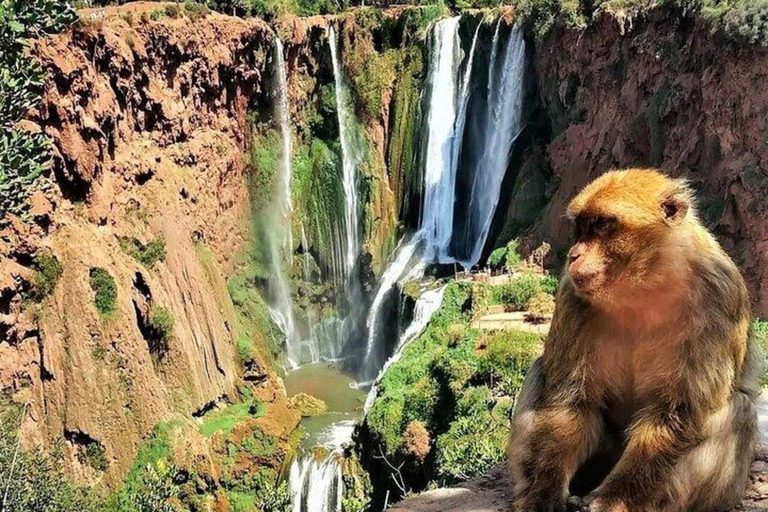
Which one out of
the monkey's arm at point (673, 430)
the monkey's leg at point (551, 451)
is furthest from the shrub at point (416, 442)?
the monkey's arm at point (673, 430)

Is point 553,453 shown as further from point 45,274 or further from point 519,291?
point 519,291

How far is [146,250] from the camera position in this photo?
719 inches

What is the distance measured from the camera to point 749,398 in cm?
305

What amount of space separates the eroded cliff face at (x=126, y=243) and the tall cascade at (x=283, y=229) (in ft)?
7.89

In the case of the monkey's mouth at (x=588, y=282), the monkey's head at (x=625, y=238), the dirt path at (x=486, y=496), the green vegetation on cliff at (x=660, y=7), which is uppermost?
the green vegetation on cliff at (x=660, y=7)

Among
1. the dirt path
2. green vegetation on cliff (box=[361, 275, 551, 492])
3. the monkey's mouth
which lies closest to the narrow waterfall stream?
green vegetation on cliff (box=[361, 275, 551, 492])

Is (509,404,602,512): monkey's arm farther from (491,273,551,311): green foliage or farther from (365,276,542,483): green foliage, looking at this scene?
(491,273,551,311): green foliage

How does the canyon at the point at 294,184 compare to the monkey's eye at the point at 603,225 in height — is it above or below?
below

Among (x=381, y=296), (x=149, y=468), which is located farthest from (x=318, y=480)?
(x=381, y=296)

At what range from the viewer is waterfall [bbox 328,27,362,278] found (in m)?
27.0

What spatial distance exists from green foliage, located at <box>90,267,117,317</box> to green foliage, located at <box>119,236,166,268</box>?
1.53m

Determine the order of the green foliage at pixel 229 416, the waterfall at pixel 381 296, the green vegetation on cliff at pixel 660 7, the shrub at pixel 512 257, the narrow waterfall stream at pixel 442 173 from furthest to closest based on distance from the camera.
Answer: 1. the narrow waterfall stream at pixel 442 173
2. the waterfall at pixel 381 296
3. the shrub at pixel 512 257
4. the green foliage at pixel 229 416
5. the green vegetation on cliff at pixel 660 7

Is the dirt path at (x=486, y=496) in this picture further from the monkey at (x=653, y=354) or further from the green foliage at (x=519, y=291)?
the green foliage at (x=519, y=291)

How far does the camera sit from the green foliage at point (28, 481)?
8.52 meters
